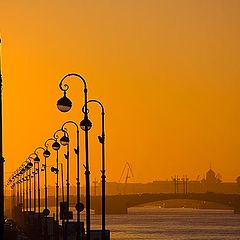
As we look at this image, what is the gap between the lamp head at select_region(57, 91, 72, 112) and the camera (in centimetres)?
4228

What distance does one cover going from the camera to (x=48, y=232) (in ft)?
282

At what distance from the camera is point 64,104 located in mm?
42594

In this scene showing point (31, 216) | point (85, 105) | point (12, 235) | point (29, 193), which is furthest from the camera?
point (29, 193)

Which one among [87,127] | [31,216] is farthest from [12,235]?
[31,216]

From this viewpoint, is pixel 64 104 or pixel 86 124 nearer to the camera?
pixel 64 104

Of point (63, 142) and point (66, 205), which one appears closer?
point (63, 142)

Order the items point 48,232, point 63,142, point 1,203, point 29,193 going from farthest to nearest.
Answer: point 29,193 → point 48,232 → point 63,142 → point 1,203

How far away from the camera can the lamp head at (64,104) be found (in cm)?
4228

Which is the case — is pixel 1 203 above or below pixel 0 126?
below

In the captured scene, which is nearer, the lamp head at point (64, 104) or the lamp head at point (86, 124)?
the lamp head at point (64, 104)

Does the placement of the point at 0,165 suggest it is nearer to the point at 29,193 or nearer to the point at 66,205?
the point at 66,205

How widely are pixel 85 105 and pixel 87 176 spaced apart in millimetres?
4156

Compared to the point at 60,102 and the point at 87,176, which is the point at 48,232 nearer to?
the point at 87,176

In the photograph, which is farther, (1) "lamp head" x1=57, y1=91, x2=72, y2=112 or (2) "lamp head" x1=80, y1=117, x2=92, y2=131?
(2) "lamp head" x1=80, y1=117, x2=92, y2=131
